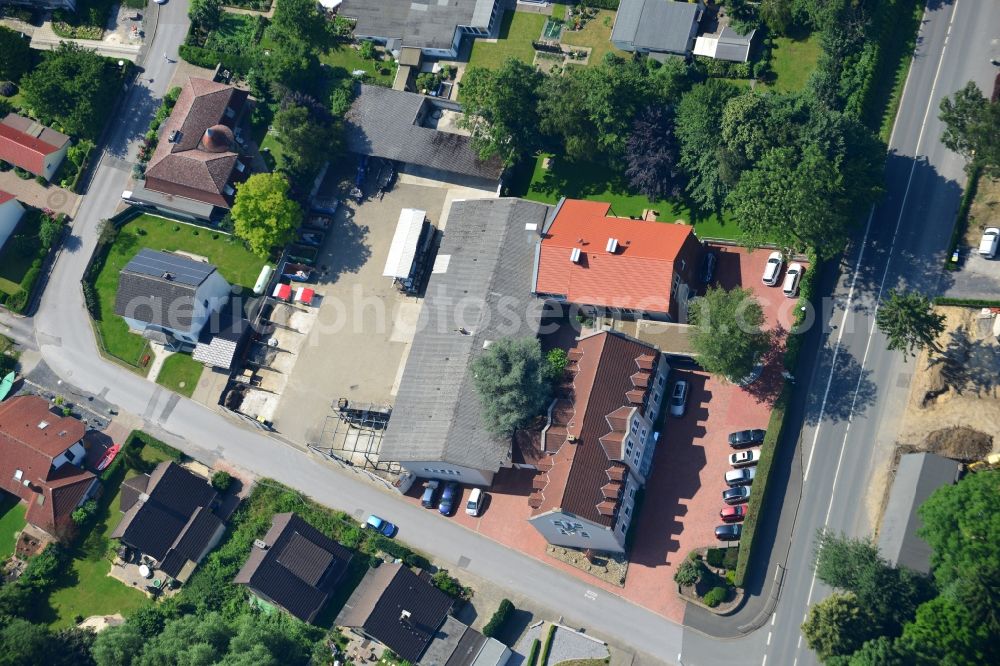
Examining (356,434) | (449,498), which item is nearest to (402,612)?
(449,498)

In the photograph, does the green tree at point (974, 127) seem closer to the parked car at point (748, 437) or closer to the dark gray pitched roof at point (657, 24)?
the dark gray pitched roof at point (657, 24)

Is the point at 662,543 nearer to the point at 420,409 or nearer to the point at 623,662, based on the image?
the point at 623,662

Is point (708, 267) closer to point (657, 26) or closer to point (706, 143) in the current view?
point (706, 143)

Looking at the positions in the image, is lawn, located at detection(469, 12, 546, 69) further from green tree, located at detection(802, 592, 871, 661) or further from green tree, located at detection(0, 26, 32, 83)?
green tree, located at detection(802, 592, 871, 661)

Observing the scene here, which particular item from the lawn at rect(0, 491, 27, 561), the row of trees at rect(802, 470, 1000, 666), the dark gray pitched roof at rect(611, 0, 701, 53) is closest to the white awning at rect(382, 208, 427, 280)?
the dark gray pitched roof at rect(611, 0, 701, 53)

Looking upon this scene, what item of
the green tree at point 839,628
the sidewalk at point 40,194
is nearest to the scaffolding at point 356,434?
the green tree at point 839,628

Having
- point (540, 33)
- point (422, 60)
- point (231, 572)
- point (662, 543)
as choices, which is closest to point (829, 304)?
point (662, 543)
